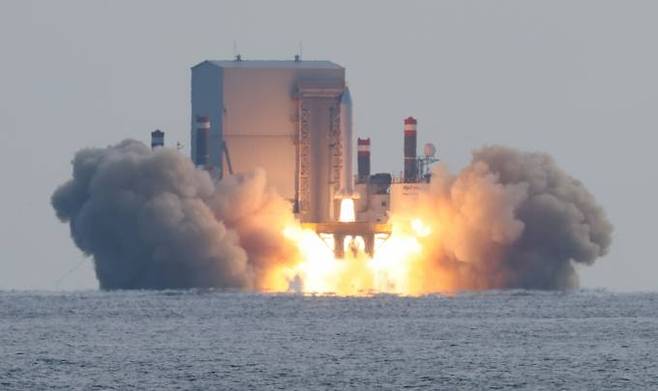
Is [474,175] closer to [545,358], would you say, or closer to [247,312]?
[247,312]

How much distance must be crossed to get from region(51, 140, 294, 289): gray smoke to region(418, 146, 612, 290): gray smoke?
10.1 meters

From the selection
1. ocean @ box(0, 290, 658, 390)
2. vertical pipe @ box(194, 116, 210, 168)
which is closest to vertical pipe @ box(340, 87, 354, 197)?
ocean @ box(0, 290, 658, 390)

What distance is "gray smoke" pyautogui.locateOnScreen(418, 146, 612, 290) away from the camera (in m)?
173

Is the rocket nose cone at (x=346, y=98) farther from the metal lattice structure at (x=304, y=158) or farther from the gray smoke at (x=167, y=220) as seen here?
the gray smoke at (x=167, y=220)

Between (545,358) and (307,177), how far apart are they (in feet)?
180

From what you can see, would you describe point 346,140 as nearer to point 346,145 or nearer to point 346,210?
point 346,145

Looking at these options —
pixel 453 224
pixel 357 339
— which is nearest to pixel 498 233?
pixel 453 224

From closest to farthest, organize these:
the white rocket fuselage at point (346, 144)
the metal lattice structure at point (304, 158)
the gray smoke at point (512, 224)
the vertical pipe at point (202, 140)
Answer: the gray smoke at point (512, 224), the metal lattice structure at point (304, 158), the white rocket fuselage at point (346, 144), the vertical pipe at point (202, 140)

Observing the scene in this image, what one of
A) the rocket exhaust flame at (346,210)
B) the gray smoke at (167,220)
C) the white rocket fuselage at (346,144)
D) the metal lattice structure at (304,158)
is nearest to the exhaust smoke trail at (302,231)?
the gray smoke at (167,220)

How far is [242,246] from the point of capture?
583 feet

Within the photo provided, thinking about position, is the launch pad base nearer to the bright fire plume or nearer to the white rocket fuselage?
the bright fire plume

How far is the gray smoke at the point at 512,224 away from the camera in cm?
17288

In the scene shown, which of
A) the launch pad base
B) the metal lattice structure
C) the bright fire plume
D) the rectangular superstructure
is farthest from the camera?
the rectangular superstructure

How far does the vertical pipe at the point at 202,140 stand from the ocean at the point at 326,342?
9.94m
